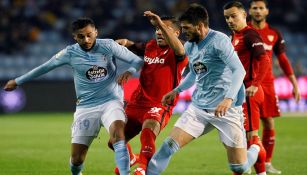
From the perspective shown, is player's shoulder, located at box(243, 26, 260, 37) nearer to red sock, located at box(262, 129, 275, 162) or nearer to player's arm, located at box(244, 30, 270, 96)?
player's arm, located at box(244, 30, 270, 96)

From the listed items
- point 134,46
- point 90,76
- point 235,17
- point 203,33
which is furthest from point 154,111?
point 203,33

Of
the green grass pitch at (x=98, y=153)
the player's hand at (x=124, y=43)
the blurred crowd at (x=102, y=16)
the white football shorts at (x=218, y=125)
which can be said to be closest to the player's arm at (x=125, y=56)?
the player's hand at (x=124, y=43)

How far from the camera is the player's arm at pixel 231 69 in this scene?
6.62m

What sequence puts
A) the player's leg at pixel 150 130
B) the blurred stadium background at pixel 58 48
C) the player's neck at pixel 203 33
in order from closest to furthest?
the player's neck at pixel 203 33 < the player's leg at pixel 150 130 < the blurred stadium background at pixel 58 48

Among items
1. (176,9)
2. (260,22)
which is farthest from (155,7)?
(260,22)

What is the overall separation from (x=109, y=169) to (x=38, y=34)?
53.8 feet

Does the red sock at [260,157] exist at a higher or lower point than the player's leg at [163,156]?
lower

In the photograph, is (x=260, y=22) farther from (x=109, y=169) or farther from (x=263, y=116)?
(x=109, y=169)

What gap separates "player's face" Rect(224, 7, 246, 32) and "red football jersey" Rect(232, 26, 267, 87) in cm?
7

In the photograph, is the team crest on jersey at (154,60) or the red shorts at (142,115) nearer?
the red shorts at (142,115)

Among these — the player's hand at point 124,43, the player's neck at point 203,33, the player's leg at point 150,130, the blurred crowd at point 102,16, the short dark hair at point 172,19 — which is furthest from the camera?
the blurred crowd at point 102,16

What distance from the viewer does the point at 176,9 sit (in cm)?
2553

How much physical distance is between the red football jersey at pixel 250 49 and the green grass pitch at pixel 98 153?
5.11 feet

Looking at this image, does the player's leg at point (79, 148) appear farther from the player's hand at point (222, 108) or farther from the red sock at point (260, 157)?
the player's hand at point (222, 108)
